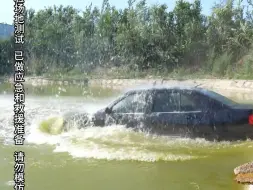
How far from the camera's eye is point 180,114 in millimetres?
8359

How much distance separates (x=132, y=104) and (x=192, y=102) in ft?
4.03

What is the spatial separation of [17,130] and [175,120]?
121 inches

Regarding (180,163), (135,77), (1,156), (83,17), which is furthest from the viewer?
(83,17)

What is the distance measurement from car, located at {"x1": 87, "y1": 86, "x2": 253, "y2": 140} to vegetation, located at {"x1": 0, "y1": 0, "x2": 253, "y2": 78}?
16244mm

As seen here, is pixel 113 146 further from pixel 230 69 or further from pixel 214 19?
pixel 214 19

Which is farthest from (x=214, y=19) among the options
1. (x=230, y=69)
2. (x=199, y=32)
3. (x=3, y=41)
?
(x=3, y=41)

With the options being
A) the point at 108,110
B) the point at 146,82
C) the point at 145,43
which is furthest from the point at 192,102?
the point at 145,43

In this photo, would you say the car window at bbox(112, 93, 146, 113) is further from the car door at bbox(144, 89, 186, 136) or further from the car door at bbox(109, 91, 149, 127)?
the car door at bbox(144, 89, 186, 136)

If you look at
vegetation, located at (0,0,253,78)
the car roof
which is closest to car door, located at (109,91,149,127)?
the car roof

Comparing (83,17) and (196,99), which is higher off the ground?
(83,17)

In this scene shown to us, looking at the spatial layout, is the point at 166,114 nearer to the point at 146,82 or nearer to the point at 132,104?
the point at 132,104

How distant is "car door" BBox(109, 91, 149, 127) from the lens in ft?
28.2

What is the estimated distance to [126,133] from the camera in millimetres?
8617

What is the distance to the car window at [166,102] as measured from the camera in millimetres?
8477
